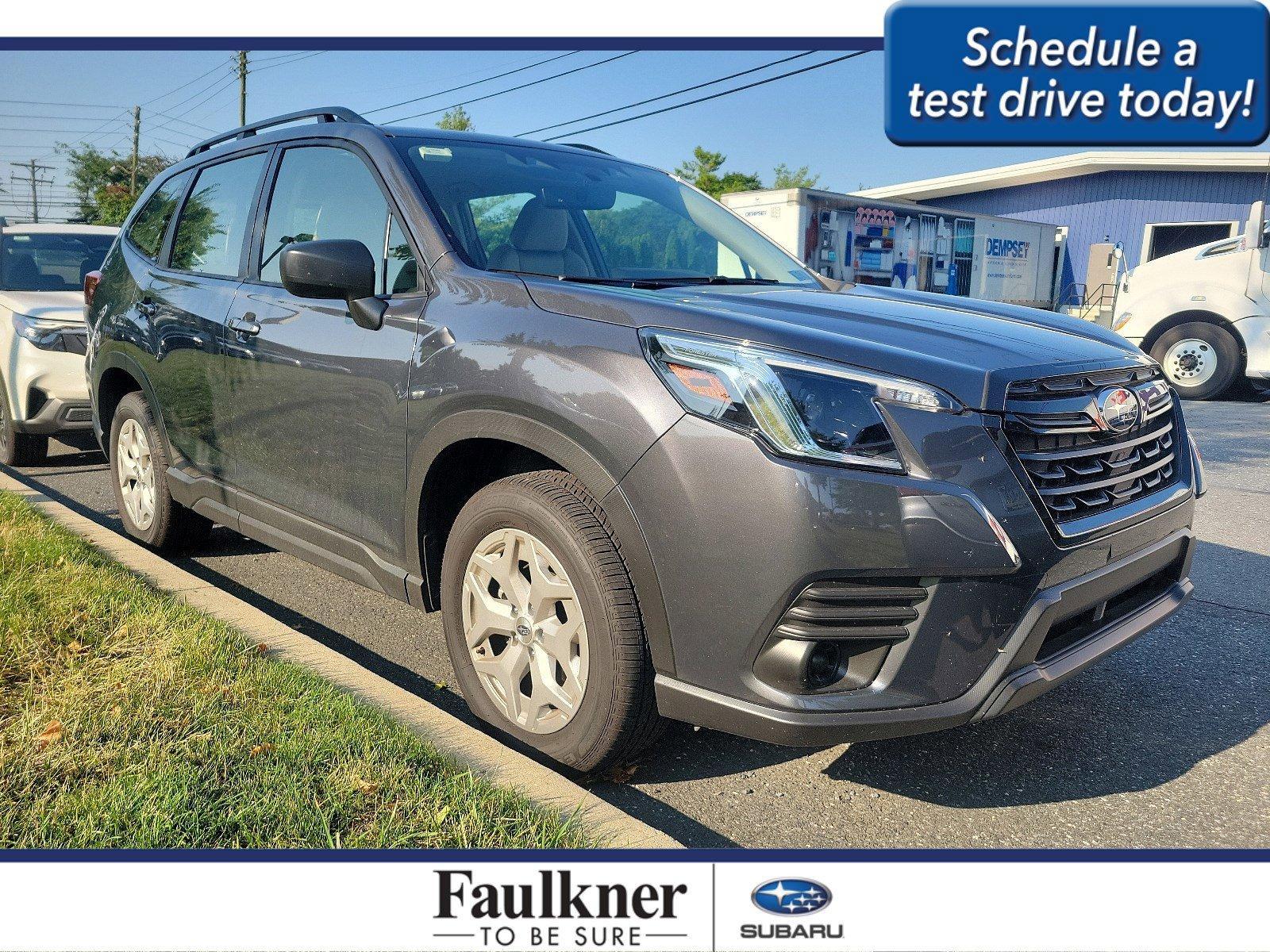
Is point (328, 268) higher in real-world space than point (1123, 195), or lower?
lower

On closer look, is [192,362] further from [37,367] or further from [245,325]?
[37,367]

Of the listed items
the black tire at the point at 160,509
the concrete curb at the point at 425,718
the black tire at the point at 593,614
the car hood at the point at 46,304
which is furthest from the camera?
the car hood at the point at 46,304

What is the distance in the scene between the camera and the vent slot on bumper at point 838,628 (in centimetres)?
217

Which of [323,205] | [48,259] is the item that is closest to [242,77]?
[48,259]

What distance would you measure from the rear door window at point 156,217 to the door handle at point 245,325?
1.20 m

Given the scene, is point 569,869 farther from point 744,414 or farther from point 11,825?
point 11,825

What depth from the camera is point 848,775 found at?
2762 millimetres

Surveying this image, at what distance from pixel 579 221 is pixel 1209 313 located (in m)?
11.2

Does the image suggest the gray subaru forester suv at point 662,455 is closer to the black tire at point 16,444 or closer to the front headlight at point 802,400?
the front headlight at point 802,400

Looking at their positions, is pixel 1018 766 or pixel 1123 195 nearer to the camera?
pixel 1018 766

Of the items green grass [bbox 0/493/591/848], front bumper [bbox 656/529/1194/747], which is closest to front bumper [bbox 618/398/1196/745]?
front bumper [bbox 656/529/1194/747]

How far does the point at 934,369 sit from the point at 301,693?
1963mm

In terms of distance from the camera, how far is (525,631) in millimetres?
2660

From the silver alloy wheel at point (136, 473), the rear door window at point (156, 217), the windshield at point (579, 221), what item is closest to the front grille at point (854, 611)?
the windshield at point (579, 221)
